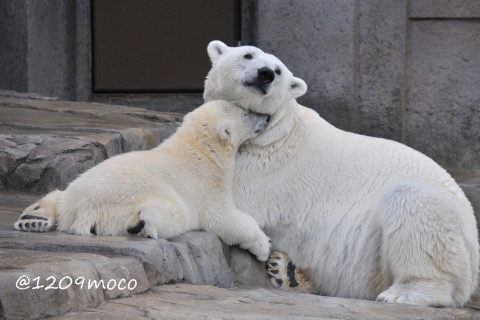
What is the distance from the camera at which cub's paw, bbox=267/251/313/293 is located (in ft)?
15.0

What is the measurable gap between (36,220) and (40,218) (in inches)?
1.3

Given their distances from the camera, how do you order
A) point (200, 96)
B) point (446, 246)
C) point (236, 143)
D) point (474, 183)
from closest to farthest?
point (446, 246), point (236, 143), point (474, 183), point (200, 96)

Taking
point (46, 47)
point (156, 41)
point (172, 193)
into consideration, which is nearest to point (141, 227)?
point (172, 193)

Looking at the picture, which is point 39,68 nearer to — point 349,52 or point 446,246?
point 349,52

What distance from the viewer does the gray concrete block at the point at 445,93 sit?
7.39m

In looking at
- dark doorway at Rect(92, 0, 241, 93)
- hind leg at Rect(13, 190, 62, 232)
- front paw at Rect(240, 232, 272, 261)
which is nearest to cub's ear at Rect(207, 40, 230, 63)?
front paw at Rect(240, 232, 272, 261)

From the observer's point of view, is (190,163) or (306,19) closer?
(190,163)

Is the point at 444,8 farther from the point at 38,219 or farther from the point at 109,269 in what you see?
the point at 109,269

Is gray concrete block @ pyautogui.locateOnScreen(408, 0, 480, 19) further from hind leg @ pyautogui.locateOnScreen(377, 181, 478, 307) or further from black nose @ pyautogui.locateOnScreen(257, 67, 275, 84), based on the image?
hind leg @ pyautogui.locateOnScreen(377, 181, 478, 307)

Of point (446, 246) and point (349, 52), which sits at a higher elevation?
point (349, 52)

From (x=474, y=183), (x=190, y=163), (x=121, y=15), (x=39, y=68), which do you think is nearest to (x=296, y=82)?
(x=190, y=163)

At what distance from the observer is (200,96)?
26.8ft

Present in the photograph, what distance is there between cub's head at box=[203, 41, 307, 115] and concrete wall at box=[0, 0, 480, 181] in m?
2.58

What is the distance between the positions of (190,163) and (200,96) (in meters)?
3.93
